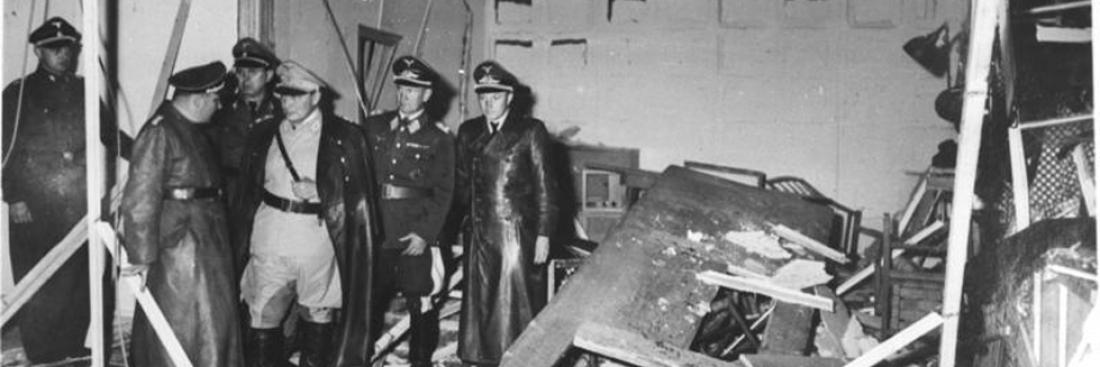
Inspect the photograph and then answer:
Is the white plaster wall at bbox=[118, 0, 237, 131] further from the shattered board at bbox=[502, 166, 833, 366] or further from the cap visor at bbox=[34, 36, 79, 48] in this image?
the shattered board at bbox=[502, 166, 833, 366]

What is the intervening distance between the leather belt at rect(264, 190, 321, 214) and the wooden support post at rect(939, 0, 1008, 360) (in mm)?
2999

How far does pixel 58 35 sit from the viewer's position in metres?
4.70

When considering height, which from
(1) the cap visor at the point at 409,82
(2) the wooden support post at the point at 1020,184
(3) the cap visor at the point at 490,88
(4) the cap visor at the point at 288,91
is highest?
(1) the cap visor at the point at 409,82

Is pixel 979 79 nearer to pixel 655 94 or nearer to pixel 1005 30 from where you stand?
pixel 1005 30

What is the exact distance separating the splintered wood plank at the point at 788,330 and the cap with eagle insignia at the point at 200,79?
9.77 feet

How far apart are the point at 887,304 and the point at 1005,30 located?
9.25 ft

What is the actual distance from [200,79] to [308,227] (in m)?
0.93

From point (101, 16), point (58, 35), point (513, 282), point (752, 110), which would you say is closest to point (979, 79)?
point (513, 282)

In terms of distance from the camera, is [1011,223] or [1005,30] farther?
[1011,223]

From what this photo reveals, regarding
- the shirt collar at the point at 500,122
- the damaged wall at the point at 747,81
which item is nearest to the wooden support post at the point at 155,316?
the shirt collar at the point at 500,122

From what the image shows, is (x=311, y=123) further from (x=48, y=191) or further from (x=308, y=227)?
(x=48, y=191)

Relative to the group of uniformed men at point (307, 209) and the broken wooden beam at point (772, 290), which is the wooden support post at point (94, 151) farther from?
the broken wooden beam at point (772, 290)

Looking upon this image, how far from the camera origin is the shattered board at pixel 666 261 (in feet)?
13.7

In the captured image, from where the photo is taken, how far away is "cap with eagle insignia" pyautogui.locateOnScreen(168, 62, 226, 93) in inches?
156
